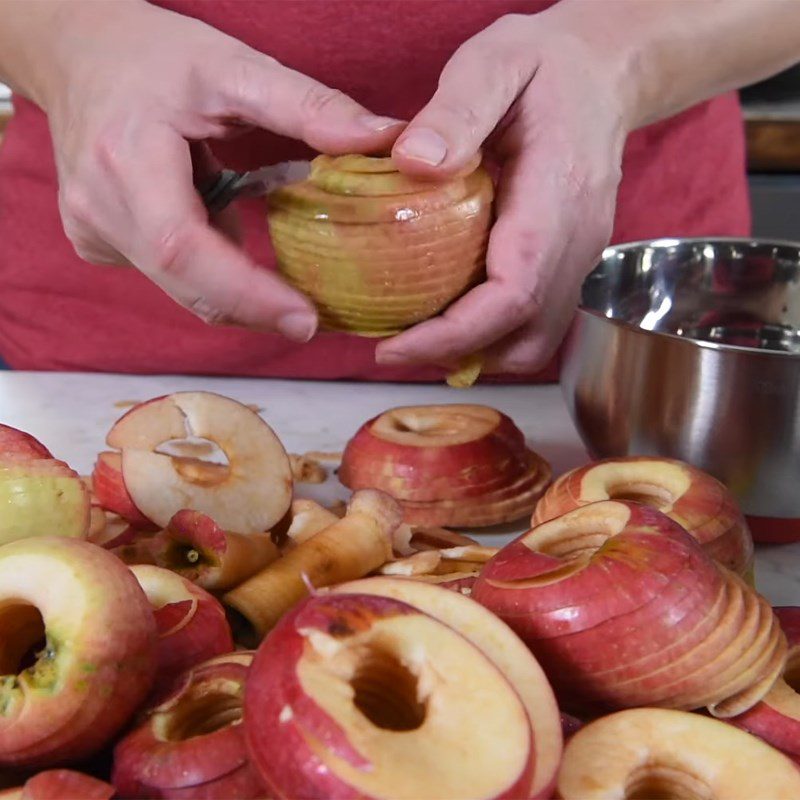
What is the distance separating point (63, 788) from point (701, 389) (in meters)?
0.53

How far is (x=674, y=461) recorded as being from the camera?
0.78m

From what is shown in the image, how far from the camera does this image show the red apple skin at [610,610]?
21.0 inches

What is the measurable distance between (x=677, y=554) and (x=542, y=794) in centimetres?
17

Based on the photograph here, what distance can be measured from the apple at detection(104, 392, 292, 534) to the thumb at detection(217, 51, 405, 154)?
0.22 m

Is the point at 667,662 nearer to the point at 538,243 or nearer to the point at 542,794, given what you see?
the point at 542,794

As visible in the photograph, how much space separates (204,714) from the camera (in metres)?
0.56

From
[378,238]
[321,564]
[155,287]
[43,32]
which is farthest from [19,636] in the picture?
[155,287]

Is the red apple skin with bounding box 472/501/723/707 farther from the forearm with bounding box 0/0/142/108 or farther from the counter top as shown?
the forearm with bounding box 0/0/142/108

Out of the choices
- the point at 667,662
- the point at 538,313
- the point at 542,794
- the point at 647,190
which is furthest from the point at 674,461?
the point at 647,190

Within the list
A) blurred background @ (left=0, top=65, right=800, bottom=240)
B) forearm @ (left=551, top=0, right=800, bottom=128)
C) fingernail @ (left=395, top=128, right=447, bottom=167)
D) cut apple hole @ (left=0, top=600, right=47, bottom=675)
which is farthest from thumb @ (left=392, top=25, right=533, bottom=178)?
blurred background @ (left=0, top=65, right=800, bottom=240)

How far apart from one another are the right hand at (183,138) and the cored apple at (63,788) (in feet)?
1.09

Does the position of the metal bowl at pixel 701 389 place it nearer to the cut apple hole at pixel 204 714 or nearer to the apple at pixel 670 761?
the apple at pixel 670 761

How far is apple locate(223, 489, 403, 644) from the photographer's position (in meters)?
0.67

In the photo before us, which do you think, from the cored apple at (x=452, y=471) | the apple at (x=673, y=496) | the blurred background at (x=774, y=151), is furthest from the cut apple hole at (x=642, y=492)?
the blurred background at (x=774, y=151)
